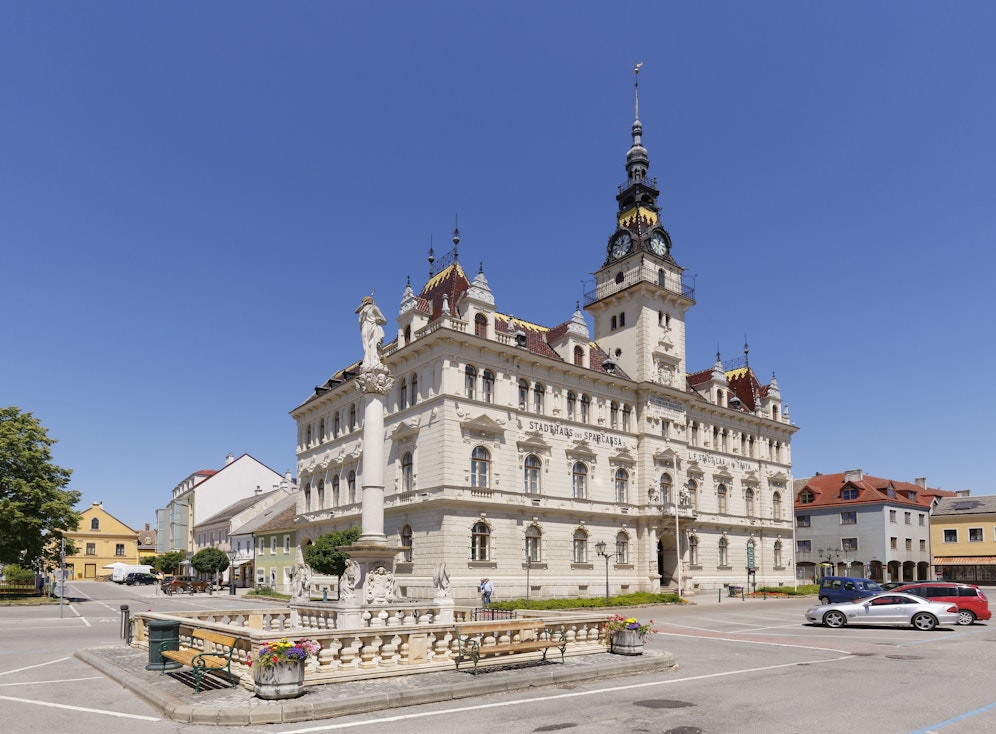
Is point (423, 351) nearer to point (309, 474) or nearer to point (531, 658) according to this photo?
point (309, 474)

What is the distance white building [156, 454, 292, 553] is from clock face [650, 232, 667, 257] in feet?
156

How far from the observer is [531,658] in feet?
54.7

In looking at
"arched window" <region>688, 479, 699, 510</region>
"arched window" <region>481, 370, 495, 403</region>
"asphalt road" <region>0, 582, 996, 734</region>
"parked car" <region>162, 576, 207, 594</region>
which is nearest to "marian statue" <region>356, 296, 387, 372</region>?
"asphalt road" <region>0, 582, 996, 734</region>

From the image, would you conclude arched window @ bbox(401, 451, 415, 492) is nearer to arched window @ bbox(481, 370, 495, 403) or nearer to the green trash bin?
arched window @ bbox(481, 370, 495, 403)

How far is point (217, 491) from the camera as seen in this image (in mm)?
88000

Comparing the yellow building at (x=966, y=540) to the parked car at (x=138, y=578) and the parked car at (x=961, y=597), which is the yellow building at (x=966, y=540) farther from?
the parked car at (x=138, y=578)

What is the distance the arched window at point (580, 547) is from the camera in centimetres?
4678

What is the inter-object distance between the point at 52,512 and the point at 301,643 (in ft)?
142

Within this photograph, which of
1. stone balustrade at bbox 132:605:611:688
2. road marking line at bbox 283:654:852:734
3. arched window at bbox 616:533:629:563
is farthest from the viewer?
arched window at bbox 616:533:629:563

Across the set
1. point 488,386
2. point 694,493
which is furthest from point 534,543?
point 694,493

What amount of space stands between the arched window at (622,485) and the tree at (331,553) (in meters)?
17.1

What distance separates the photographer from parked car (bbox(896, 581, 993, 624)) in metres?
30.8

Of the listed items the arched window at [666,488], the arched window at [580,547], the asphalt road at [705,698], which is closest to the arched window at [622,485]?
the arched window at [666,488]

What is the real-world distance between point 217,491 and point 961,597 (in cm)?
7617
